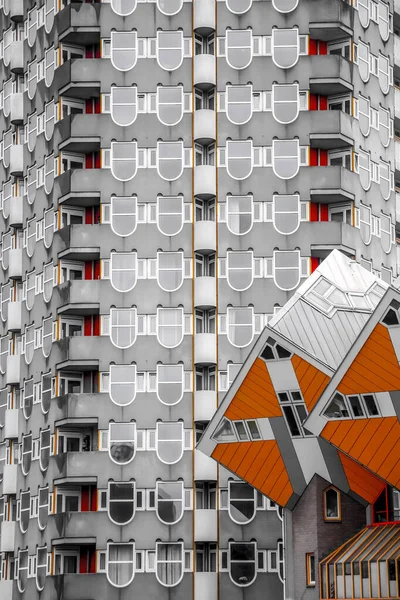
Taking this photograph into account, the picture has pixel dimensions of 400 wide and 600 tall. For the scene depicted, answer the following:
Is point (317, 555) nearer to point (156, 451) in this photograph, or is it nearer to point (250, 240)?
point (156, 451)

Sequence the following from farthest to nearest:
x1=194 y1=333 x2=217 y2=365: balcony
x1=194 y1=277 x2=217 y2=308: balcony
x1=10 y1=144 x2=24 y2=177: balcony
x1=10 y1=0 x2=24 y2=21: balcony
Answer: x1=10 y1=0 x2=24 y2=21: balcony → x1=10 y1=144 x2=24 y2=177: balcony → x1=194 y1=277 x2=217 y2=308: balcony → x1=194 y1=333 x2=217 y2=365: balcony

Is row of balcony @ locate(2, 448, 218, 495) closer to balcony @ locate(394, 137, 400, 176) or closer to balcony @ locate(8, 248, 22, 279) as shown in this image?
balcony @ locate(8, 248, 22, 279)

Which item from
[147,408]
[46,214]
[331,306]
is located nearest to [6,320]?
[46,214]

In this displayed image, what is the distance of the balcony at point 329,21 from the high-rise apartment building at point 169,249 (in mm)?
151

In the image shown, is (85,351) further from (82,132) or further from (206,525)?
(82,132)

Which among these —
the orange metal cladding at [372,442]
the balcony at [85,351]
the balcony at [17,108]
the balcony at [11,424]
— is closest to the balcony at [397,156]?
the balcony at [85,351]

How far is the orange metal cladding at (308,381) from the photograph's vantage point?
79188 millimetres

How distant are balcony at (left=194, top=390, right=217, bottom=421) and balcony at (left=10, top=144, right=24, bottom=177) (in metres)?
22.2

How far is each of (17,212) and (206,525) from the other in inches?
1055

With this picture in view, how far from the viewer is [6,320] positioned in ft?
336

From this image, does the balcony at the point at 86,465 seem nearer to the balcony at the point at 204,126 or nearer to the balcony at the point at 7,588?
the balcony at the point at 7,588

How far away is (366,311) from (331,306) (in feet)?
6.47

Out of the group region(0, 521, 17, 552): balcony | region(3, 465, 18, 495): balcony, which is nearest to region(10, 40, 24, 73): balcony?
region(3, 465, 18, 495): balcony

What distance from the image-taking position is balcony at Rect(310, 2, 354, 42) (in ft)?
312
